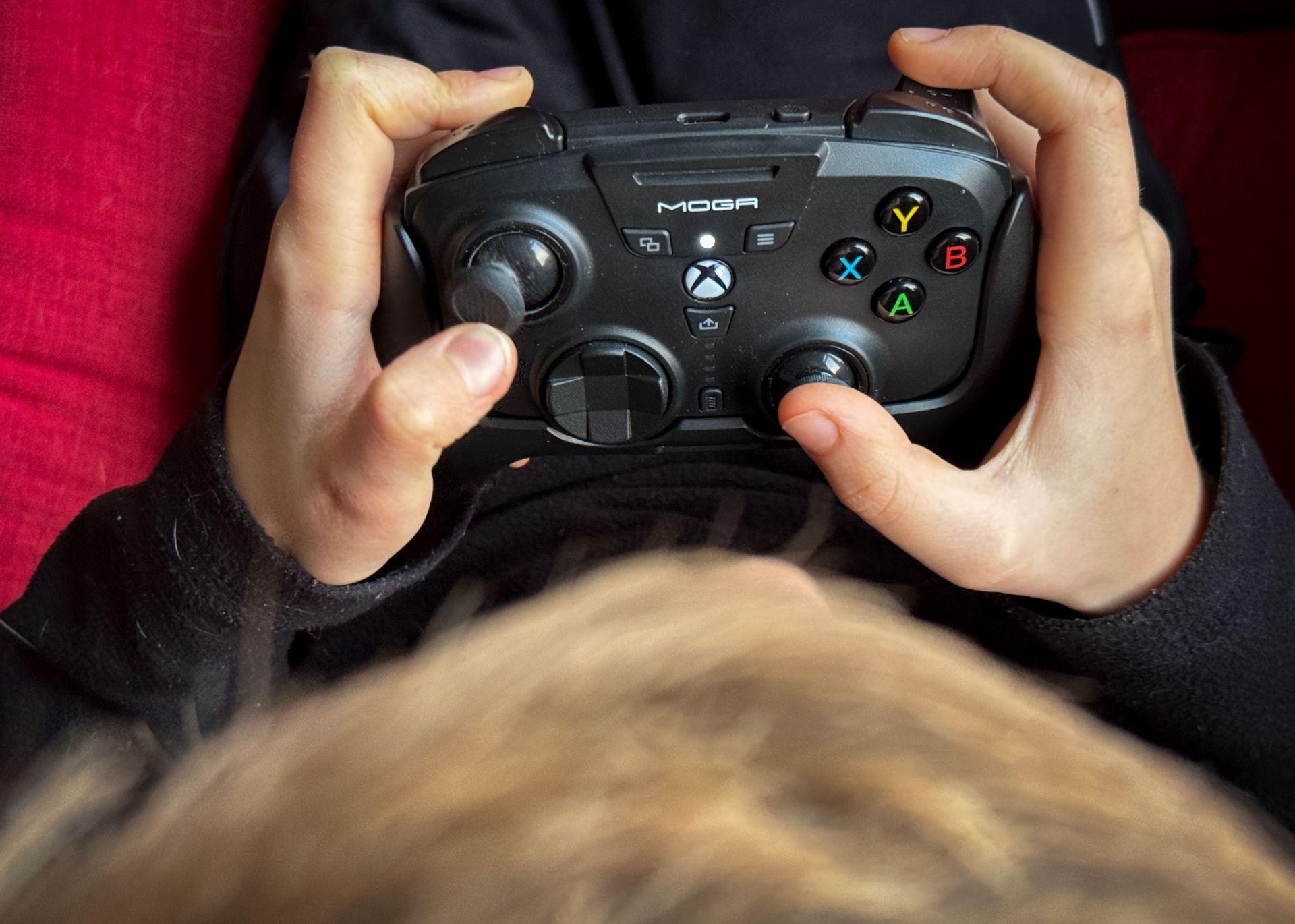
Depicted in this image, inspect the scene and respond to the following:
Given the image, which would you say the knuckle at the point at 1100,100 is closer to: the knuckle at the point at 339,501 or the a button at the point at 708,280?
the a button at the point at 708,280

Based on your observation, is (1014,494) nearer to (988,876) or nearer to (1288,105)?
(988,876)

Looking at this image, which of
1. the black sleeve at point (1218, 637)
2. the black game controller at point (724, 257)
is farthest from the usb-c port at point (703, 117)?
the black sleeve at point (1218, 637)

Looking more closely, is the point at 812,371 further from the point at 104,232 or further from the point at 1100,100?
the point at 104,232

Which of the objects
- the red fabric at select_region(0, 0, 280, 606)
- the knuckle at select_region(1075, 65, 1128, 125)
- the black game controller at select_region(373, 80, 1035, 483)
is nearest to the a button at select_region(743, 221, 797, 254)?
the black game controller at select_region(373, 80, 1035, 483)

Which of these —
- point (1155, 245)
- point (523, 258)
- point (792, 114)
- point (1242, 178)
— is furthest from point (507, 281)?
point (1242, 178)

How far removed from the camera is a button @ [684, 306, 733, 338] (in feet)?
1.23

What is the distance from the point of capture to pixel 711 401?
0.40 metres

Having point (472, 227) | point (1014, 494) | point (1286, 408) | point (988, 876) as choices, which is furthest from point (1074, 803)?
point (1286, 408)

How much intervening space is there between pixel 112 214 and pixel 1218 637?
0.59 metres

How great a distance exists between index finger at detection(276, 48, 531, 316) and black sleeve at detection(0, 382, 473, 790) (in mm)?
97

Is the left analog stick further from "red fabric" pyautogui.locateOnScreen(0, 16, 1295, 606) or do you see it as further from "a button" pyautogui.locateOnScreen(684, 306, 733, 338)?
"red fabric" pyautogui.locateOnScreen(0, 16, 1295, 606)

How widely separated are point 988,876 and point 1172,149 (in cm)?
62

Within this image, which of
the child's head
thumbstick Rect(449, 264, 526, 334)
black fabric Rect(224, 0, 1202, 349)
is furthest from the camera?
black fabric Rect(224, 0, 1202, 349)

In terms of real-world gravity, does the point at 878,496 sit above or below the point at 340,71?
below
